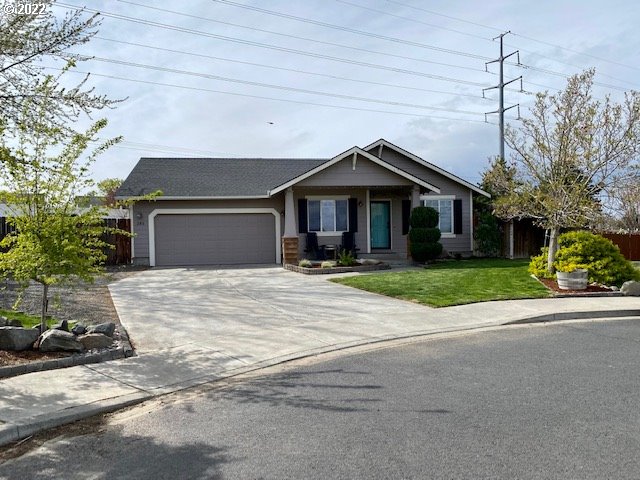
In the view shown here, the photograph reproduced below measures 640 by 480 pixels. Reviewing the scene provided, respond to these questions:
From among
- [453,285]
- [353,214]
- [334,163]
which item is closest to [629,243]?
[353,214]

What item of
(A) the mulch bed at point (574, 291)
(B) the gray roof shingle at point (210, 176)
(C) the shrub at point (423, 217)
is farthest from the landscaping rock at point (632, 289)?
(B) the gray roof shingle at point (210, 176)

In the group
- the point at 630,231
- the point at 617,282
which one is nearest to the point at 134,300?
the point at 617,282

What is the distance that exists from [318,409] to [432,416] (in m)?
1.06

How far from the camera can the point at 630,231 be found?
2345cm

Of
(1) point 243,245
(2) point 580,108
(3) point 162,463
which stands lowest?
(3) point 162,463

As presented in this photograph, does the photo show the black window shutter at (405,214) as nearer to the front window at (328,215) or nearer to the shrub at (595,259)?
the front window at (328,215)

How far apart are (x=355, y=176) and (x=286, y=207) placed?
2.79 metres

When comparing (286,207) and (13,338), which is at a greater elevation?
(286,207)

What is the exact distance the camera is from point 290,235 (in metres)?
19.4

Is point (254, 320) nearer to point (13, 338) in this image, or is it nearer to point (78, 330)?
point (78, 330)

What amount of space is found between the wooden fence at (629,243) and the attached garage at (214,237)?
1481 cm

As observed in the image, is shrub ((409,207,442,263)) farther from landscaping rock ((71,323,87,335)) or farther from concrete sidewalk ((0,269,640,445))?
landscaping rock ((71,323,87,335))

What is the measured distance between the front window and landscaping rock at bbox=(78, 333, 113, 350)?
14594 mm

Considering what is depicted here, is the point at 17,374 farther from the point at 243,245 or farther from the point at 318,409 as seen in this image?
the point at 243,245
